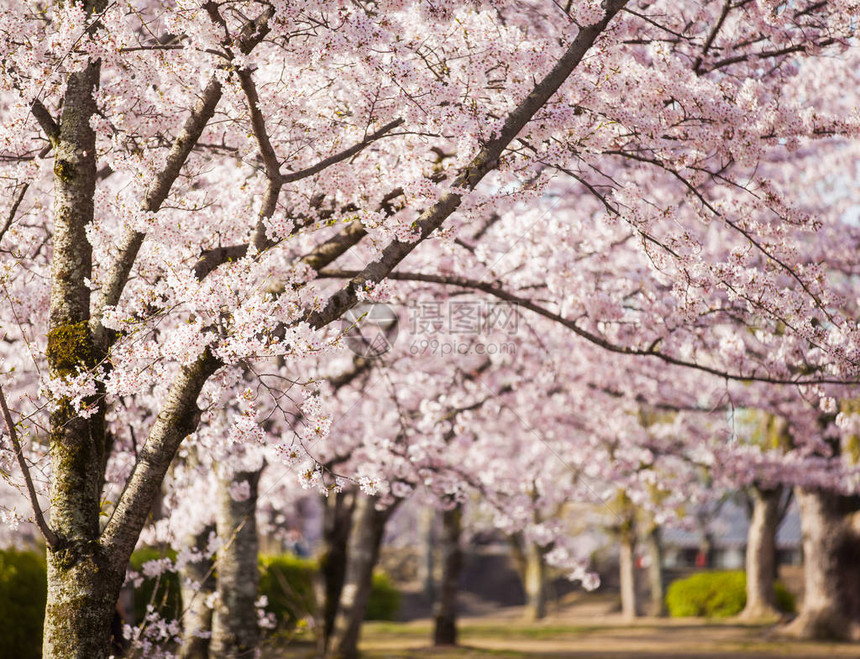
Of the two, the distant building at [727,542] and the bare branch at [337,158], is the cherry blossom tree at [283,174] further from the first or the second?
the distant building at [727,542]

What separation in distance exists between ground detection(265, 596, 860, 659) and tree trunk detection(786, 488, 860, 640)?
553mm

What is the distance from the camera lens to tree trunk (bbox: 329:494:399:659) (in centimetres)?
1312

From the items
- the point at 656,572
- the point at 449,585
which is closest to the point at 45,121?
the point at 449,585

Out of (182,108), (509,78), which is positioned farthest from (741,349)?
(182,108)

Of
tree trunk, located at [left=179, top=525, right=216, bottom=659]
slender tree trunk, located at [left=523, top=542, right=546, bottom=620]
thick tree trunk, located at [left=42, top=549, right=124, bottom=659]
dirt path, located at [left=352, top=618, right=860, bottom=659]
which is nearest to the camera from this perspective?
thick tree trunk, located at [left=42, top=549, right=124, bottom=659]

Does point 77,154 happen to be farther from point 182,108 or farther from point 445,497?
point 445,497

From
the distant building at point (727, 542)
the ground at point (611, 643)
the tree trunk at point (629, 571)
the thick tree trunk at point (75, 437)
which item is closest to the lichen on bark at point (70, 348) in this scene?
the thick tree trunk at point (75, 437)

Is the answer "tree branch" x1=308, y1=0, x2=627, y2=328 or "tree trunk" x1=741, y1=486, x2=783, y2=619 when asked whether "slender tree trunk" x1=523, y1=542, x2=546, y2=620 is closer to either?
"tree trunk" x1=741, y1=486, x2=783, y2=619

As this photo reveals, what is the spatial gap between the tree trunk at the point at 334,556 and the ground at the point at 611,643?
1029 millimetres

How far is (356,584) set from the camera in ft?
43.2

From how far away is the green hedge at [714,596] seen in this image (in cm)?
2598

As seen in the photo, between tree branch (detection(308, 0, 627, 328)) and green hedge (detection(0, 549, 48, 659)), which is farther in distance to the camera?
green hedge (detection(0, 549, 48, 659))

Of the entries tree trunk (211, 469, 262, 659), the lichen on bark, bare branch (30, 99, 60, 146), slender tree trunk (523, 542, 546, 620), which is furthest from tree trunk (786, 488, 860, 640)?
bare branch (30, 99, 60, 146)

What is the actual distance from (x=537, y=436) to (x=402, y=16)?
34.8 ft
